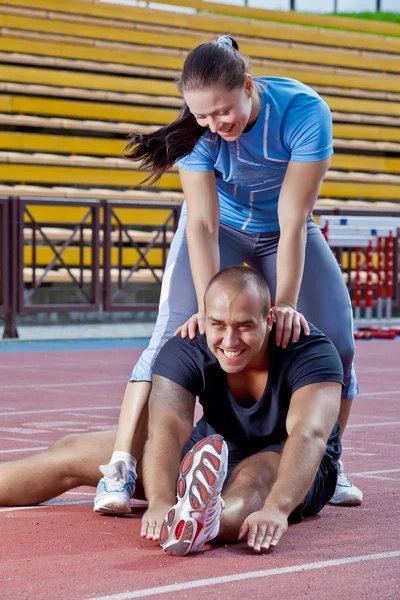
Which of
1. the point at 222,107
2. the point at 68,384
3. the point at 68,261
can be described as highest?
the point at 222,107

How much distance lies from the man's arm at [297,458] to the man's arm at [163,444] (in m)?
0.28

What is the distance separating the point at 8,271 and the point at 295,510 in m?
9.00

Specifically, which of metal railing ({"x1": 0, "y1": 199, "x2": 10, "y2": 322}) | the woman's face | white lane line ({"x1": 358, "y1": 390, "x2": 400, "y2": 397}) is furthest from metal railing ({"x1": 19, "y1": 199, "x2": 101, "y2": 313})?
the woman's face

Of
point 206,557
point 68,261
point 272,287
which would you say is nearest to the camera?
point 206,557

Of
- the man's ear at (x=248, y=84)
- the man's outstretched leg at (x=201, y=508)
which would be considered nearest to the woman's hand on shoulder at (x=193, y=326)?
the man's outstretched leg at (x=201, y=508)

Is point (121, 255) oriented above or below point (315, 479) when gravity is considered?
below

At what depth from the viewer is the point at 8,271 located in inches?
488

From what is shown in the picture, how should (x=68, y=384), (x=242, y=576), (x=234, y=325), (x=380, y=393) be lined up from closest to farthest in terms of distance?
(x=242, y=576), (x=234, y=325), (x=380, y=393), (x=68, y=384)

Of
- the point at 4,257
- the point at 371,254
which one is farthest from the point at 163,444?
the point at 371,254

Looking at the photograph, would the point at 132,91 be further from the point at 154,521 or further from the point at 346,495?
the point at 154,521

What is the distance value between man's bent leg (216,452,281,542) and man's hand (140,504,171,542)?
0.18 metres

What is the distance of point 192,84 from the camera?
371cm

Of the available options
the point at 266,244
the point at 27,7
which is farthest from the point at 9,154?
the point at 266,244

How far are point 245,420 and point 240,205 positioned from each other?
984 mm
